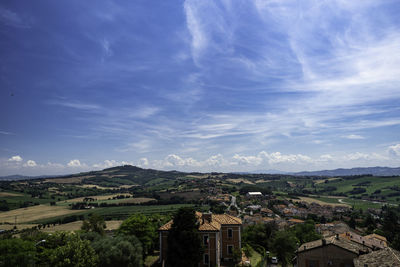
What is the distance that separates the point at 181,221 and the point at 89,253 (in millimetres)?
13485

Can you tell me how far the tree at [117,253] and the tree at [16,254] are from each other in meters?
8.22

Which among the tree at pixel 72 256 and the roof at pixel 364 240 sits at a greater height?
the tree at pixel 72 256

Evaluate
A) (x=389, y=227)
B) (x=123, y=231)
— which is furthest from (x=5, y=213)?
(x=389, y=227)

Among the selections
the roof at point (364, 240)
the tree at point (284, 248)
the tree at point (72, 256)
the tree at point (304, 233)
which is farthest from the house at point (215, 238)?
the tree at point (304, 233)

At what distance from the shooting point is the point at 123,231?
1879 inches

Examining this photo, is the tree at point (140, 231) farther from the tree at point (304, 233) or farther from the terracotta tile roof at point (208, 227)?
the tree at point (304, 233)

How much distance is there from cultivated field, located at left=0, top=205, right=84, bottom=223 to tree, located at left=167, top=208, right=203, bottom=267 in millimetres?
126840

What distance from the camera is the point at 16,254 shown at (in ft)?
106

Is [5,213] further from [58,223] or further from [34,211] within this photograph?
[58,223]

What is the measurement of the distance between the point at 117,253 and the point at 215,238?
1544cm

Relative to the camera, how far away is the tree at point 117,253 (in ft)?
120

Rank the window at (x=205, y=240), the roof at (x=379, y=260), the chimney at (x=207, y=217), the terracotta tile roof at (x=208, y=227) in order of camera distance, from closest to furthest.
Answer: the roof at (x=379, y=260) → the window at (x=205, y=240) → the terracotta tile roof at (x=208, y=227) → the chimney at (x=207, y=217)

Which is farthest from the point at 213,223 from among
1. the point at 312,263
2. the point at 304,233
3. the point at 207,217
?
the point at 304,233

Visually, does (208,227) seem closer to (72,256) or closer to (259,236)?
(72,256)
